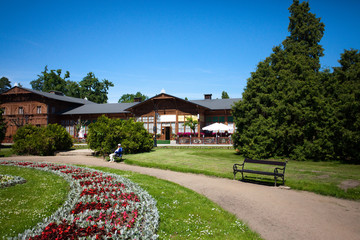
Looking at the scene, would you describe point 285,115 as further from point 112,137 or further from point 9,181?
point 9,181

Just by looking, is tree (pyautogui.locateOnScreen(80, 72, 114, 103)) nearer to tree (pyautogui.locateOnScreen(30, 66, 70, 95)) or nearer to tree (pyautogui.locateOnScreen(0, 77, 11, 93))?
tree (pyautogui.locateOnScreen(30, 66, 70, 95))

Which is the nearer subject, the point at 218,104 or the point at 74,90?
the point at 218,104

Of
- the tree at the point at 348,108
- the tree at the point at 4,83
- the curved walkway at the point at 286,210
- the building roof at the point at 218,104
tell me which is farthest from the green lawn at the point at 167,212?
the tree at the point at 4,83

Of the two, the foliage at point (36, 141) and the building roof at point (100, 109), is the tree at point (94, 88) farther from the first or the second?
the foliage at point (36, 141)

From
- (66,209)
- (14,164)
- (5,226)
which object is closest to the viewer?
(5,226)

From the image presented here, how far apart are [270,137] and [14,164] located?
50.6 feet

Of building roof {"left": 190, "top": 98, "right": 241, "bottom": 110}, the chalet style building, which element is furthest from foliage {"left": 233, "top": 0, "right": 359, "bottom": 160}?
building roof {"left": 190, "top": 98, "right": 241, "bottom": 110}

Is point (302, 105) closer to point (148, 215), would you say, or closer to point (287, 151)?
point (287, 151)

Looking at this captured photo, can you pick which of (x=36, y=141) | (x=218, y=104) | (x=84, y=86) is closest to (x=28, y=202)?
(x=36, y=141)

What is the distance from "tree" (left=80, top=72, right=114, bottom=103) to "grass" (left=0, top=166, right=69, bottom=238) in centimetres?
6378

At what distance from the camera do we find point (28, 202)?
5.69m

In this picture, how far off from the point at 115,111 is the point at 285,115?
3110 centimetres

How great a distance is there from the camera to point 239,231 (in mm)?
4672

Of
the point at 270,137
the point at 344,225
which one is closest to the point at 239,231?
the point at 344,225
